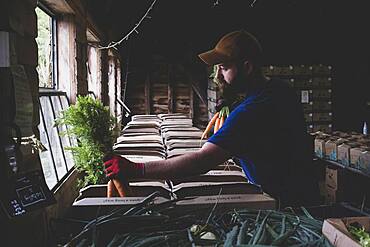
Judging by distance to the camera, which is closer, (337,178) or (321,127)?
(337,178)

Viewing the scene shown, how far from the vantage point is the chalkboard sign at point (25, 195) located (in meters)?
1.40

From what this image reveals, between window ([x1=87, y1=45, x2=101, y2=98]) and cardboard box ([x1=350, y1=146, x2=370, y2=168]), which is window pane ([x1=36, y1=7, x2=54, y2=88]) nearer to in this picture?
window ([x1=87, y1=45, x2=101, y2=98])

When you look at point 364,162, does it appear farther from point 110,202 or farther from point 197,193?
point 110,202

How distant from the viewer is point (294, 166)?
2434 millimetres

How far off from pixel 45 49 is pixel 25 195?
8.10 ft

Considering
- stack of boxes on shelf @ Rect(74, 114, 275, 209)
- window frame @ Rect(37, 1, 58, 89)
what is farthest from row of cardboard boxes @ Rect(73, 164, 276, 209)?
window frame @ Rect(37, 1, 58, 89)

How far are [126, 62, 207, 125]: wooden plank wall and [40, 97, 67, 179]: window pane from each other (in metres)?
7.32

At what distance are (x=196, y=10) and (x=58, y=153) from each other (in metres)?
6.72

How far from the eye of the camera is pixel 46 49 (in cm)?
374

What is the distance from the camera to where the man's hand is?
206cm

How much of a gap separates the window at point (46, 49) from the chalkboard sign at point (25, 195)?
6.89ft

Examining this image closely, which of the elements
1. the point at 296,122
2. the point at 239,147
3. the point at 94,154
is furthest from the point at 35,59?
the point at 296,122


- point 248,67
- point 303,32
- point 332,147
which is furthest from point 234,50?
point 303,32

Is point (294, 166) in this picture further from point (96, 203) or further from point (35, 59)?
point (35, 59)
